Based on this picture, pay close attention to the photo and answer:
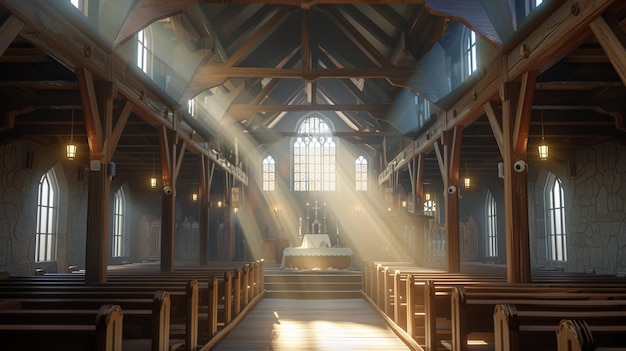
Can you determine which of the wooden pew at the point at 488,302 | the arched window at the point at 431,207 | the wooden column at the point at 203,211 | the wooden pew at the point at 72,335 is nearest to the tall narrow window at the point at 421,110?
the wooden column at the point at 203,211

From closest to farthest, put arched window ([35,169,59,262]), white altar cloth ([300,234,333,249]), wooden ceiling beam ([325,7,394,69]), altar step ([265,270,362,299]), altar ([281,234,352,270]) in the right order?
wooden ceiling beam ([325,7,394,69]) → altar step ([265,270,362,299]) → arched window ([35,169,59,262]) → altar ([281,234,352,270]) → white altar cloth ([300,234,333,249])

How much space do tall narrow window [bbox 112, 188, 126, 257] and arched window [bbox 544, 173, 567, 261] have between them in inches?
628

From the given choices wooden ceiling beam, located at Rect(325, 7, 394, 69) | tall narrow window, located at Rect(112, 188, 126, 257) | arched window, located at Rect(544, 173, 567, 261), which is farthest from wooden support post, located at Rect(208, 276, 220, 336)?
tall narrow window, located at Rect(112, 188, 126, 257)

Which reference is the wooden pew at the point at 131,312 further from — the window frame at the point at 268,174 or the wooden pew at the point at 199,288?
the window frame at the point at 268,174

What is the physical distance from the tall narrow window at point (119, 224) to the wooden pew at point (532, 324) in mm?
20559

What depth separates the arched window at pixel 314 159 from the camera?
1155 inches

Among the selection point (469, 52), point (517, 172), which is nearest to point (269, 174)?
point (469, 52)

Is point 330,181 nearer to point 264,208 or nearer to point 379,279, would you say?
point 264,208

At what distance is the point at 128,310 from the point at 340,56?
16043 mm

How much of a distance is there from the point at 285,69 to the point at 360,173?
15261 millimetres

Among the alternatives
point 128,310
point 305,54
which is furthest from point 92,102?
point 305,54

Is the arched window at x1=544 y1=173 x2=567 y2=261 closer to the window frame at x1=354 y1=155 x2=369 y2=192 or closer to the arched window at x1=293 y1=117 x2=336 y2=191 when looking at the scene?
the window frame at x1=354 y1=155 x2=369 y2=192

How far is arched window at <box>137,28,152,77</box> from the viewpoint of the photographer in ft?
42.5

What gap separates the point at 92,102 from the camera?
860 centimetres
